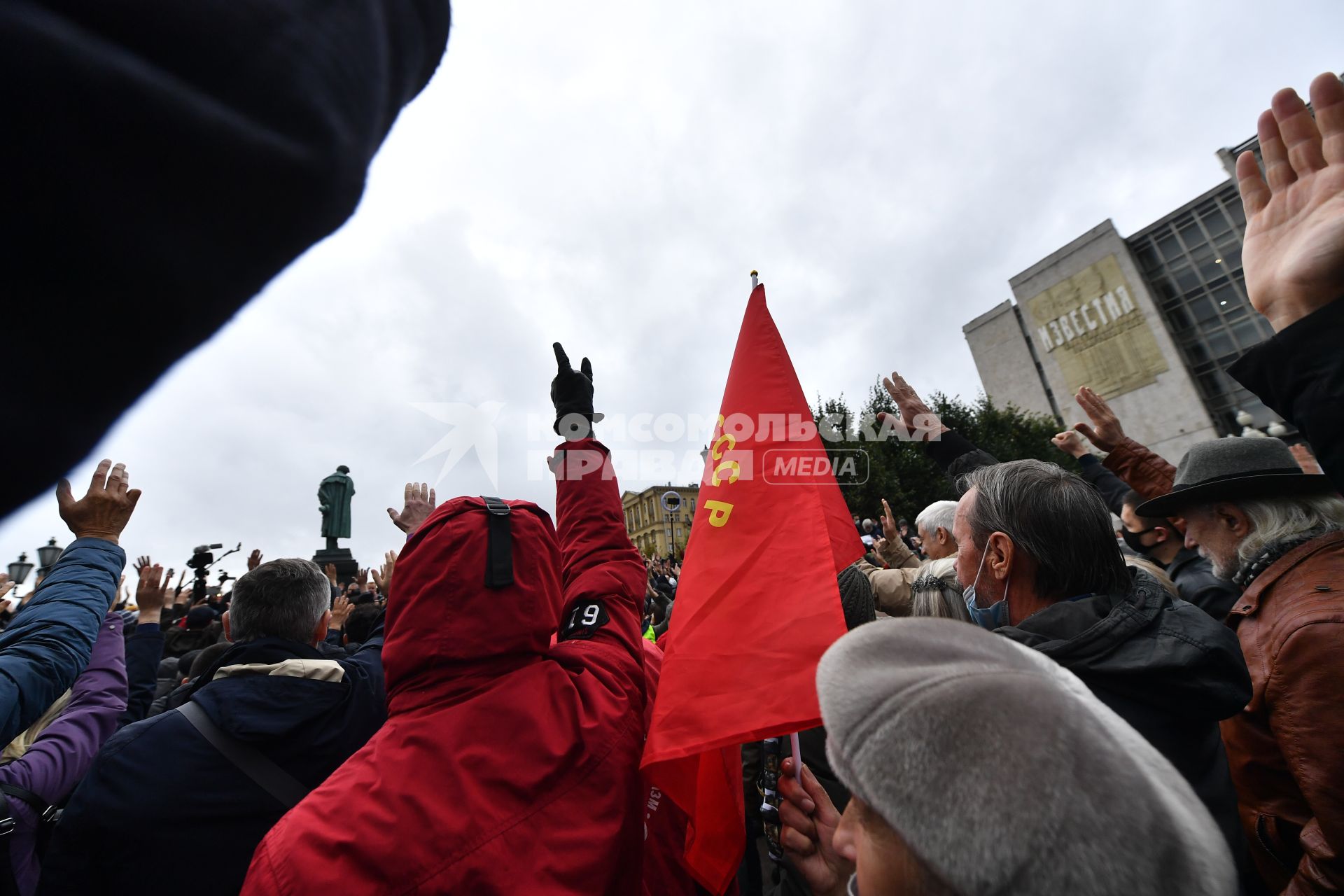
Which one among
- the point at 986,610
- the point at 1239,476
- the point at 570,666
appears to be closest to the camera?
the point at 570,666

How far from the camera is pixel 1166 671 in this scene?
1586mm

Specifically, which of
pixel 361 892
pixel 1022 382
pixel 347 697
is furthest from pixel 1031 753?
pixel 1022 382

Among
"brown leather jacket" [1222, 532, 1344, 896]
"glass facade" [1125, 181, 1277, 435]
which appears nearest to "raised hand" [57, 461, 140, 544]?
"brown leather jacket" [1222, 532, 1344, 896]

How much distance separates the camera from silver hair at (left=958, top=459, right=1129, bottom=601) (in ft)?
6.38

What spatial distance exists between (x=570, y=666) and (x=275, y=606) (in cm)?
154

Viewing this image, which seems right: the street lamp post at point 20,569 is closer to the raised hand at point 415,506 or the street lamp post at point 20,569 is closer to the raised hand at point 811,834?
the raised hand at point 415,506

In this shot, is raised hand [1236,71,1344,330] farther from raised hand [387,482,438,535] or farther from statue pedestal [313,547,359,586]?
statue pedestal [313,547,359,586]

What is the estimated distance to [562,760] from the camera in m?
1.48

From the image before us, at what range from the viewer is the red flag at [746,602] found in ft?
5.99

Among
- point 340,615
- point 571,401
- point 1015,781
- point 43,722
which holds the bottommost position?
point 1015,781

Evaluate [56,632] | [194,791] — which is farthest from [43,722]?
[194,791]

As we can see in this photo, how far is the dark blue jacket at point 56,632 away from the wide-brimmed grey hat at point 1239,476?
4.46m

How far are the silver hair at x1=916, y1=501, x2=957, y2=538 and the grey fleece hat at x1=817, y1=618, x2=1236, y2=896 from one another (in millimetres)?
2918

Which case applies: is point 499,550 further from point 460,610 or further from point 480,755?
point 480,755
